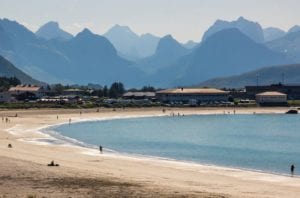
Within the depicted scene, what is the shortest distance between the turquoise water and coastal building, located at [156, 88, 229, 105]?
5641 cm

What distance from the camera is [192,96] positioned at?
165000 mm

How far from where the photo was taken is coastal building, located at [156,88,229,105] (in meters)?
163

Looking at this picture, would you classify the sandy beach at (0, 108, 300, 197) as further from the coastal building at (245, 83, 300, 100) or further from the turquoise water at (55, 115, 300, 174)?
the coastal building at (245, 83, 300, 100)

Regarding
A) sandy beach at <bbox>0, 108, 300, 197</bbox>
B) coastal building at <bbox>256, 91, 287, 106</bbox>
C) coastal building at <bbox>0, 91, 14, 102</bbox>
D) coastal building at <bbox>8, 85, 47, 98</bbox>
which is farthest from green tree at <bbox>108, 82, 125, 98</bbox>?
sandy beach at <bbox>0, 108, 300, 197</bbox>

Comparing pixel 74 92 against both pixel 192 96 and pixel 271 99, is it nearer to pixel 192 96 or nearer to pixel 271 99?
pixel 192 96

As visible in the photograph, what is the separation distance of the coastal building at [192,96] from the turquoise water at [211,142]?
56.4 metres

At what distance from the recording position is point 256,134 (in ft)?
276

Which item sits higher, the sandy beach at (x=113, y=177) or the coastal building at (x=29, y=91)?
the coastal building at (x=29, y=91)

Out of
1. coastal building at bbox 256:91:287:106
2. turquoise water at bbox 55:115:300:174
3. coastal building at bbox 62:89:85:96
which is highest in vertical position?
coastal building at bbox 62:89:85:96

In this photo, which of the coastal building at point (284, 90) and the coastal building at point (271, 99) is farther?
the coastal building at point (284, 90)

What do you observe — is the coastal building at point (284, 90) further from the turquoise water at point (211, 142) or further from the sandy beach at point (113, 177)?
the sandy beach at point (113, 177)

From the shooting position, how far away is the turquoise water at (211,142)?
5050cm

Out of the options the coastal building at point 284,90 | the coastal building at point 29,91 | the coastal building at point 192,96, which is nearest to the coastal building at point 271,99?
the coastal building at point 192,96

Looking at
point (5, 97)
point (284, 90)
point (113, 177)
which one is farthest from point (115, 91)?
point (113, 177)
